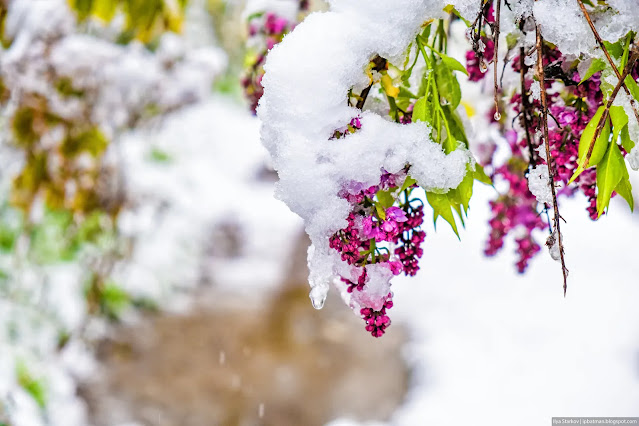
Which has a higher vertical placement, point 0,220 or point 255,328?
point 0,220

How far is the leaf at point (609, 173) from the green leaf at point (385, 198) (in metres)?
0.21

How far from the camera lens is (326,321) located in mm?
3684

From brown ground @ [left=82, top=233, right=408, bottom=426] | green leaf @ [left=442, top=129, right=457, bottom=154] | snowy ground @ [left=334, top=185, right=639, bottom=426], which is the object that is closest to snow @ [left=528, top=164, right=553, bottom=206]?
green leaf @ [left=442, top=129, right=457, bottom=154]

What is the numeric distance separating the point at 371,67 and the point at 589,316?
10.3ft

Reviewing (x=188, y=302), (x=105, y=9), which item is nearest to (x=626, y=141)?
(x=105, y=9)

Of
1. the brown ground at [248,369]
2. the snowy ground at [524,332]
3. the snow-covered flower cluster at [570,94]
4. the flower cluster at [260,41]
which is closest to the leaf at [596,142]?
the snow-covered flower cluster at [570,94]

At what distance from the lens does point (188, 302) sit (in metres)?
3.81

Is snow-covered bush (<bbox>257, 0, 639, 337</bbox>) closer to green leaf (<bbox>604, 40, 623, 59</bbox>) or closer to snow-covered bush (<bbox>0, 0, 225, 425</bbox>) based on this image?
green leaf (<bbox>604, 40, 623, 59</bbox>)

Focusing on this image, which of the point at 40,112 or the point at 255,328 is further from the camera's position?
the point at 255,328

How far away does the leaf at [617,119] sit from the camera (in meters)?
0.55

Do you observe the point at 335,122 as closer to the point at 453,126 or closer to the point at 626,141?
the point at 453,126

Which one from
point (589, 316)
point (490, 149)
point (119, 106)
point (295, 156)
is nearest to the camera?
point (295, 156)

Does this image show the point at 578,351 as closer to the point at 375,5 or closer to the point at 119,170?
the point at 119,170

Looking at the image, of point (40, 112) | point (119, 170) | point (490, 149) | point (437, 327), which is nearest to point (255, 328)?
point (437, 327)
